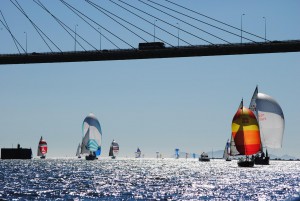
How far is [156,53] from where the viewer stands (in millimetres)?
72312

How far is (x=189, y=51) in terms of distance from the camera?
71.2 metres

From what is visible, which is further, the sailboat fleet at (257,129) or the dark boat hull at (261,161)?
the dark boat hull at (261,161)

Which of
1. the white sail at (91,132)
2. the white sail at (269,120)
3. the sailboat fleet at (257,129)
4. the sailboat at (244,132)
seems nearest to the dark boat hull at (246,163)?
the sailboat fleet at (257,129)

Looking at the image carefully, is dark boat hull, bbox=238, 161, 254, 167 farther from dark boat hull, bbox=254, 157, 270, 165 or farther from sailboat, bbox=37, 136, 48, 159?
sailboat, bbox=37, 136, 48, 159

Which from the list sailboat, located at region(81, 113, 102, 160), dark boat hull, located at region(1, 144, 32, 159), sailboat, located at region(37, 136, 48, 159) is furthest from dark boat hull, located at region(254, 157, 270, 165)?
sailboat, located at region(37, 136, 48, 159)

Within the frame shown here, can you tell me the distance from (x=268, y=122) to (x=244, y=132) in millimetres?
18307

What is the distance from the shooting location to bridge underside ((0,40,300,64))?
68.2 meters

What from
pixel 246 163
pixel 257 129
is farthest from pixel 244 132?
pixel 246 163

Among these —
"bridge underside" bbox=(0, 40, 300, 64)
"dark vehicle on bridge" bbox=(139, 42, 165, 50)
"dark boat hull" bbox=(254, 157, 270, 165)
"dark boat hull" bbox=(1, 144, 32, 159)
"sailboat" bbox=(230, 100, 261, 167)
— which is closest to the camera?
"bridge underside" bbox=(0, 40, 300, 64)

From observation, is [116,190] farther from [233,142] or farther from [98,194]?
[233,142]

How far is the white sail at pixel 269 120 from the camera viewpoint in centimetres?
10050

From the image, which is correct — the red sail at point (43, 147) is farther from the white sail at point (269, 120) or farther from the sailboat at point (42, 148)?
the white sail at point (269, 120)

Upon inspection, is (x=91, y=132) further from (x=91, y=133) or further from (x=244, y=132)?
(x=244, y=132)

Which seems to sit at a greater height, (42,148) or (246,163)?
(42,148)
